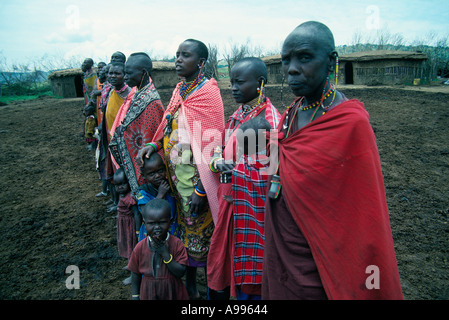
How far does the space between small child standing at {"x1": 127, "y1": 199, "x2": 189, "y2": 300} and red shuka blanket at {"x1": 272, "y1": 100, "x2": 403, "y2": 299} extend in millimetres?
1273

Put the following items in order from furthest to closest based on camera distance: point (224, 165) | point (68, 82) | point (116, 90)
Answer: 1. point (68, 82)
2. point (116, 90)
3. point (224, 165)

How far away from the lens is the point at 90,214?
502 centimetres

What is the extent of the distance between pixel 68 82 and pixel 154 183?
75.5 ft

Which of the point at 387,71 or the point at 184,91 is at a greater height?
the point at 387,71

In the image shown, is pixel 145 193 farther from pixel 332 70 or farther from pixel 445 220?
pixel 445 220

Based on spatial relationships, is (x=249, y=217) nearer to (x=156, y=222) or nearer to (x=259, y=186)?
(x=259, y=186)

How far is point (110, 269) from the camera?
3529mm

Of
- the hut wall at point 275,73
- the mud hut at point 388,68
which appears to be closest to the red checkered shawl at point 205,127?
the mud hut at point 388,68

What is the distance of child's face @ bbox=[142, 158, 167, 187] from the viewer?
113 inches

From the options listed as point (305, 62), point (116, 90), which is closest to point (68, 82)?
point (116, 90)

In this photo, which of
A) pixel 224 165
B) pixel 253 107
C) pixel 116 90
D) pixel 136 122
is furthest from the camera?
pixel 116 90

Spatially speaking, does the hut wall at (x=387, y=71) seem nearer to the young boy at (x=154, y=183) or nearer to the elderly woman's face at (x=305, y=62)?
the young boy at (x=154, y=183)
